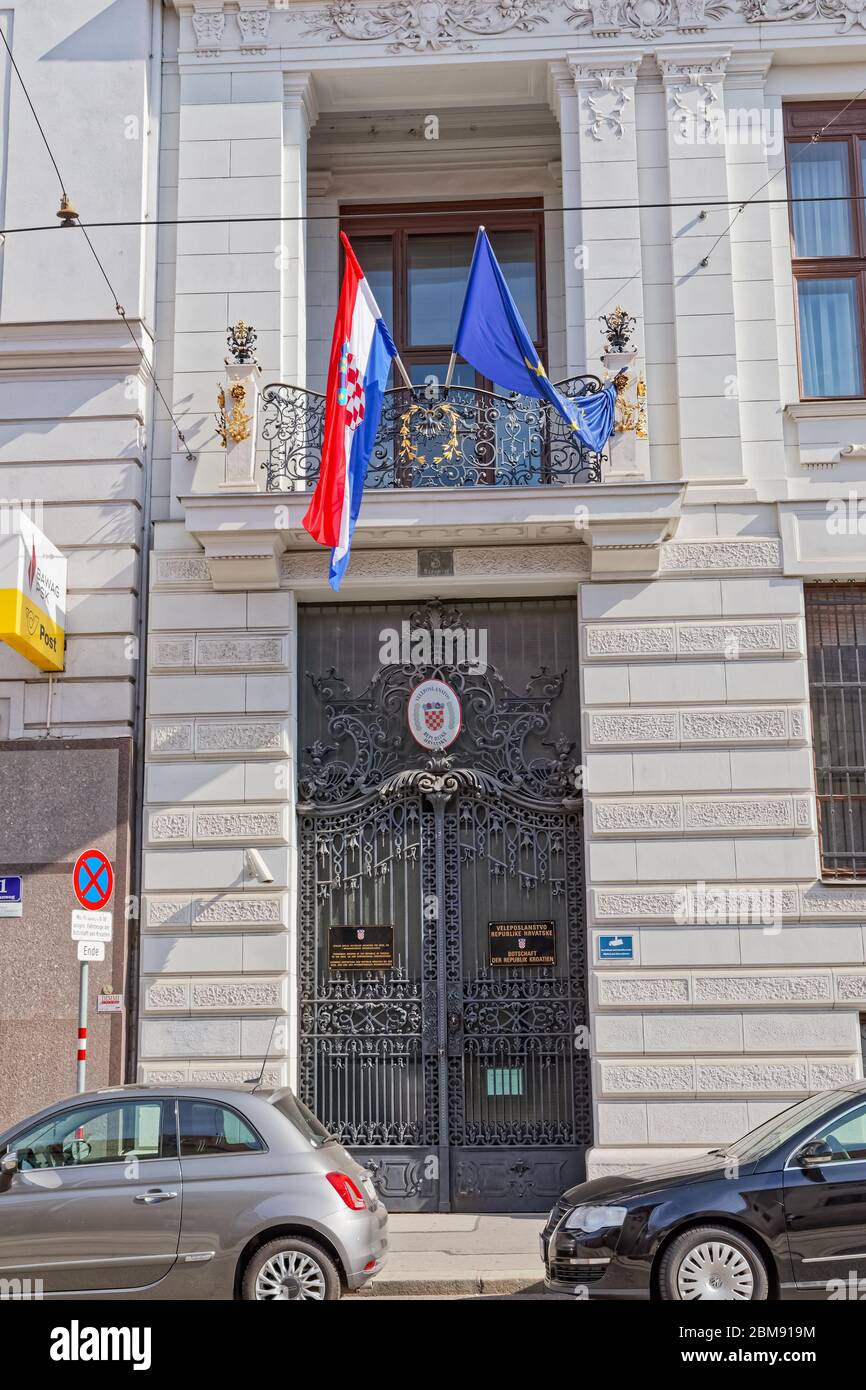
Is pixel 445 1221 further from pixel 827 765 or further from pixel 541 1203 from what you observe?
pixel 827 765

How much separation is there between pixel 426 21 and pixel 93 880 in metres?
Answer: 9.96

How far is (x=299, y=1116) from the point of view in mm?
10648

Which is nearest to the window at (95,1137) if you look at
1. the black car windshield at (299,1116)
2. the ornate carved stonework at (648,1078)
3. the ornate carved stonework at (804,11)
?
the black car windshield at (299,1116)

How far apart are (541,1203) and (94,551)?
794 cm

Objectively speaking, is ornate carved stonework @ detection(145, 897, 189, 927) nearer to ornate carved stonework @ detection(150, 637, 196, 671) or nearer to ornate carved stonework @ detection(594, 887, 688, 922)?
ornate carved stonework @ detection(150, 637, 196, 671)

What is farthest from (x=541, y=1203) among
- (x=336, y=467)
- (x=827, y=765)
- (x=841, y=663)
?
(x=336, y=467)

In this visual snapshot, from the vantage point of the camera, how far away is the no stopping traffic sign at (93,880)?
1426cm

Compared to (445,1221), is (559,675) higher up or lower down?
higher up

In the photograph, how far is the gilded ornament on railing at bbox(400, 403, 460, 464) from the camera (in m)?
15.0

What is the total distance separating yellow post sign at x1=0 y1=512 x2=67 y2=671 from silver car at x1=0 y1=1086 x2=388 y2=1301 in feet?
16.7

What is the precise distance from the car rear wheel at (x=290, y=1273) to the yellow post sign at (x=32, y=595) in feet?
21.0

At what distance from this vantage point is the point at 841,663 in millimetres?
15031

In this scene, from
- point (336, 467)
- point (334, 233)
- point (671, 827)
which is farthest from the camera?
point (334, 233)

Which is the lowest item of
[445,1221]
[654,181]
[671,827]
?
[445,1221]
